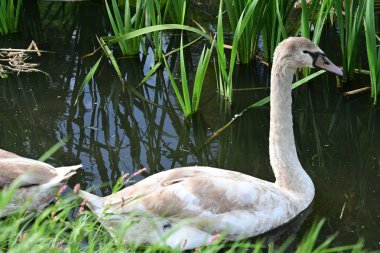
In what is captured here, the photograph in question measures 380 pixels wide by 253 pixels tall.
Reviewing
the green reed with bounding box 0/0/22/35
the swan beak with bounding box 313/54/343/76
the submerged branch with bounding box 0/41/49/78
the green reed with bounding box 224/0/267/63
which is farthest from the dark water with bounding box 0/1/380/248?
the swan beak with bounding box 313/54/343/76

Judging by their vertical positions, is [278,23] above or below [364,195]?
above

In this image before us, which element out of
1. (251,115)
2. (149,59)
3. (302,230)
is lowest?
(302,230)

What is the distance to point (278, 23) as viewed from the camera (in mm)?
7641

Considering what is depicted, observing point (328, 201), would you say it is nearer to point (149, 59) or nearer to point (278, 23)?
point (278, 23)

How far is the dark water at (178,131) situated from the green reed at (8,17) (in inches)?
30.2

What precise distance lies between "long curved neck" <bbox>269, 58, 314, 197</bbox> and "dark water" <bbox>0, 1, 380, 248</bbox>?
293mm

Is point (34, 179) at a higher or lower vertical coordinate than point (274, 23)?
lower

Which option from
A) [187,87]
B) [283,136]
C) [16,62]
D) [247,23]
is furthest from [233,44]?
[16,62]

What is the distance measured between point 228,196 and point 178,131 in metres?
1.87

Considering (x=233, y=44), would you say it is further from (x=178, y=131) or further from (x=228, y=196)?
(x=228, y=196)

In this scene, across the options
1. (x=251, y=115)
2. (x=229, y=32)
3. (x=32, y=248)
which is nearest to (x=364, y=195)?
(x=251, y=115)

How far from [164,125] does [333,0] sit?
1986mm

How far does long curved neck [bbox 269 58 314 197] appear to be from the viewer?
559 cm

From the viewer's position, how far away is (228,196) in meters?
5.12
